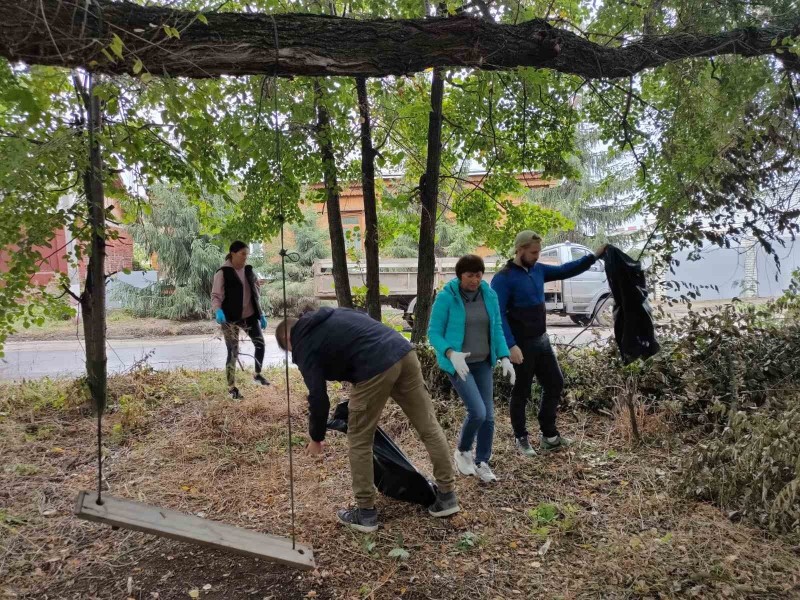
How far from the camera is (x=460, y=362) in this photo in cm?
365

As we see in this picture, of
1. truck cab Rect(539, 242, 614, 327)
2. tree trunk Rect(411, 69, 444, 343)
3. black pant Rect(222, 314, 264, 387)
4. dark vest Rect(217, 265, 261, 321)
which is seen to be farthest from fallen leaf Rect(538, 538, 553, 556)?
truck cab Rect(539, 242, 614, 327)

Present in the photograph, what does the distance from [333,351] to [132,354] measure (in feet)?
28.7

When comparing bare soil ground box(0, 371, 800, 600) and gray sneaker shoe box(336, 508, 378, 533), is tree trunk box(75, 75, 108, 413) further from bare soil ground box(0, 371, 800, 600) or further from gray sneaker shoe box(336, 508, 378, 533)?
gray sneaker shoe box(336, 508, 378, 533)

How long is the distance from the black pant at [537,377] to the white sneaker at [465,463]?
54 centimetres

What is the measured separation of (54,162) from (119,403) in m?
2.86

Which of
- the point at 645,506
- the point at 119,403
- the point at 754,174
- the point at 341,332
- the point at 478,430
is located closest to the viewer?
the point at 341,332

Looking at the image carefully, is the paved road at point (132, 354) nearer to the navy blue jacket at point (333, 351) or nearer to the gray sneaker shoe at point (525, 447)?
the gray sneaker shoe at point (525, 447)

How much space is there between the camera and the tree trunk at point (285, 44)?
2441 millimetres

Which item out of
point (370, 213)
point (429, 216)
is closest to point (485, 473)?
point (429, 216)

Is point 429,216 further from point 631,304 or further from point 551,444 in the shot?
point 551,444

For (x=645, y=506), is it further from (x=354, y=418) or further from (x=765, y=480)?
(x=354, y=418)

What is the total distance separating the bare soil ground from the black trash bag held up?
30.8 inches

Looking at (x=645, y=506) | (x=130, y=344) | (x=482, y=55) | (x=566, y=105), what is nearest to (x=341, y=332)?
(x=482, y=55)

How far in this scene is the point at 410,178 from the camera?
318 inches
